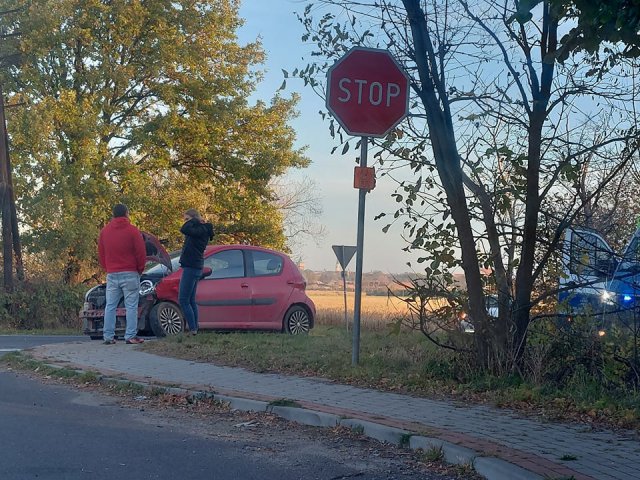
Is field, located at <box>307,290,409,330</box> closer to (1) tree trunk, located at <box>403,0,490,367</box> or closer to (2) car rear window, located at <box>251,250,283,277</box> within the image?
(1) tree trunk, located at <box>403,0,490,367</box>

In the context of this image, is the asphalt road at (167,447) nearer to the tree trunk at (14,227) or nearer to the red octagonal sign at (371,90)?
the red octagonal sign at (371,90)

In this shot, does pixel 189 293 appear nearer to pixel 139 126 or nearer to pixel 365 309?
pixel 365 309

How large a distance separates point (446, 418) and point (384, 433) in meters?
0.73

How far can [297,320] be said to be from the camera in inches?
647

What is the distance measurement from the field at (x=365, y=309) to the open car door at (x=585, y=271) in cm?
166

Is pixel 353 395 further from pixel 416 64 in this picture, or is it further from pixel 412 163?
pixel 416 64

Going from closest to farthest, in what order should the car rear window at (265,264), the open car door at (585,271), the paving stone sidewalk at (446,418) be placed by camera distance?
the paving stone sidewalk at (446,418)
the open car door at (585,271)
the car rear window at (265,264)

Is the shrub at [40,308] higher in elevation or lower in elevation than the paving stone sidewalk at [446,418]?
higher

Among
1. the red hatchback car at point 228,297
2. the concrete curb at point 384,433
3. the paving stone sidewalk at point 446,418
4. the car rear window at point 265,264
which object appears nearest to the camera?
the concrete curb at point 384,433

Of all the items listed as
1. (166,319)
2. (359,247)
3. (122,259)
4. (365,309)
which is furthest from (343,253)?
(359,247)

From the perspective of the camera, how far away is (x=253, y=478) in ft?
19.8

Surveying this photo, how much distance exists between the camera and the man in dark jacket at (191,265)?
13.5m

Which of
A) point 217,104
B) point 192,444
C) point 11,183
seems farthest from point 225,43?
point 192,444

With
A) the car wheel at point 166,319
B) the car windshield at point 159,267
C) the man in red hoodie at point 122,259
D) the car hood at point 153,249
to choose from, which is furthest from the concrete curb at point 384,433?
the car windshield at point 159,267
